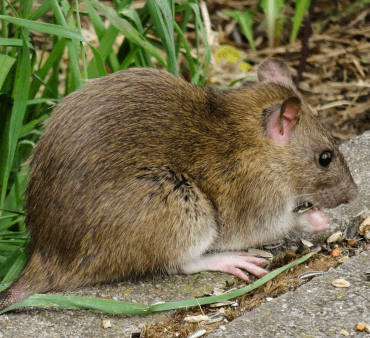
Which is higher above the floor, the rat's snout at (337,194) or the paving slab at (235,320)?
the rat's snout at (337,194)

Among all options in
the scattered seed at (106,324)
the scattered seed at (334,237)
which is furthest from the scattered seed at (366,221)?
the scattered seed at (106,324)

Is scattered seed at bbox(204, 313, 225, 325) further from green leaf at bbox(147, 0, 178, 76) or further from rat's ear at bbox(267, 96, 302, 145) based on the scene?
green leaf at bbox(147, 0, 178, 76)

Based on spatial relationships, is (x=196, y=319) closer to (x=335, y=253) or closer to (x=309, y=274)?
(x=309, y=274)

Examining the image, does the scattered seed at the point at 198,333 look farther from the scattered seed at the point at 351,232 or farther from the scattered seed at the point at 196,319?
the scattered seed at the point at 351,232

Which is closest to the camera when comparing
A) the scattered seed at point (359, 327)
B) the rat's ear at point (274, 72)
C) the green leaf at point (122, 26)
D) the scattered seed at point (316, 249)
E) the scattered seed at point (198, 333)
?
the scattered seed at point (359, 327)

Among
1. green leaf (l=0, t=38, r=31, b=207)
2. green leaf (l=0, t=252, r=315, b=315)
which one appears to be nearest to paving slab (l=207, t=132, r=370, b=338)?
green leaf (l=0, t=252, r=315, b=315)

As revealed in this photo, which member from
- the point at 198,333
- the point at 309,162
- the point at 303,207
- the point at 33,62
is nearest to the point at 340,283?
the point at 198,333

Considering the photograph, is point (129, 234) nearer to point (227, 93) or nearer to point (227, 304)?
point (227, 304)
